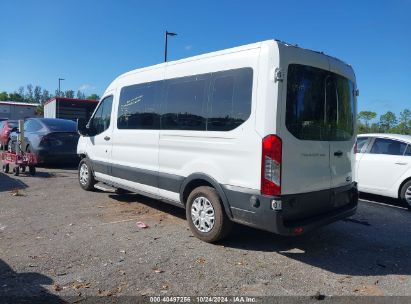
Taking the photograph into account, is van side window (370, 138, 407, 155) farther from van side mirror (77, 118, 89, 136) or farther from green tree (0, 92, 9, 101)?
green tree (0, 92, 9, 101)

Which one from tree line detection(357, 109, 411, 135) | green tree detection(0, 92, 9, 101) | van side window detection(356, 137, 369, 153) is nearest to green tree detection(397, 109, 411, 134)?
tree line detection(357, 109, 411, 135)

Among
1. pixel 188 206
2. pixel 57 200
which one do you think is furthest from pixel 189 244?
pixel 57 200

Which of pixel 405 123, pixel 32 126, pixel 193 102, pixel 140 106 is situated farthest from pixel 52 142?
pixel 405 123

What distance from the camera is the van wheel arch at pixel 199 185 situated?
16.7ft

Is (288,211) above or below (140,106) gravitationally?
below

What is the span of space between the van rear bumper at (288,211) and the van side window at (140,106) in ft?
6.89

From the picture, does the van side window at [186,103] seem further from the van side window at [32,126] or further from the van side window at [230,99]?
the van side window at [32,126]

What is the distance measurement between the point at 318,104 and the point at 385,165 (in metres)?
4.35

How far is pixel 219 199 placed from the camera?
523cm

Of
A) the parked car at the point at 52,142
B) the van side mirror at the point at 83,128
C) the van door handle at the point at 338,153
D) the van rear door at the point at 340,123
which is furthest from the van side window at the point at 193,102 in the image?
the parked car at the point at 52,142

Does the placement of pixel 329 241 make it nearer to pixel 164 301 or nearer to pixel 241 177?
pixel 241 177

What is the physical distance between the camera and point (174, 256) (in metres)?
4.93

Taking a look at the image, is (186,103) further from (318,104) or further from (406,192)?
(406,192)

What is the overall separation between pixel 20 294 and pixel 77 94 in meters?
133
